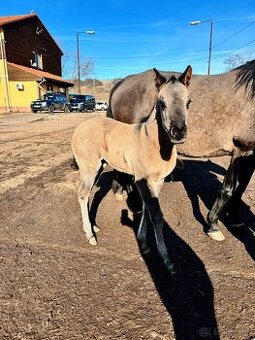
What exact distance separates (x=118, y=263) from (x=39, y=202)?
231cm

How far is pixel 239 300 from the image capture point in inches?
114

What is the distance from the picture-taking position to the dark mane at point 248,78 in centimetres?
395

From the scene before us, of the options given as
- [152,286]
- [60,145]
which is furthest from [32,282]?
[60,145]

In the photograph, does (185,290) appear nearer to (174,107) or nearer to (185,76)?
(174,107)

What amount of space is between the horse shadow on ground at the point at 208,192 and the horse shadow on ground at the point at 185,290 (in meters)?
0.73

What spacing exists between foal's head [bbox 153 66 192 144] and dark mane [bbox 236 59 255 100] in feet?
4.11

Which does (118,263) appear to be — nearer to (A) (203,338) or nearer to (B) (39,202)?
(A) (203,338)

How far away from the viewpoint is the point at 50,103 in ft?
101

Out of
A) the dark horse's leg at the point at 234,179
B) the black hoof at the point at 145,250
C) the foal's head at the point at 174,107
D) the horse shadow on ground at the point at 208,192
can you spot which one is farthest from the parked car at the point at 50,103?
the foal's head at the point at 174,107

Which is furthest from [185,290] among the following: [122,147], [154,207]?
[122,147]

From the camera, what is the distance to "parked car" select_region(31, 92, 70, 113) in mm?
30516

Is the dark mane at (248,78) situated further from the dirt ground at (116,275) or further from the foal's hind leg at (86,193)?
the foal's hind leg at (86,193)

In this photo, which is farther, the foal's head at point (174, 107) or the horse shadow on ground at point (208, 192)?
the horse shadow on ground at point (208, 192)

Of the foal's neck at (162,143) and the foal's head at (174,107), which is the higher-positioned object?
the foal's head at (174,107)
